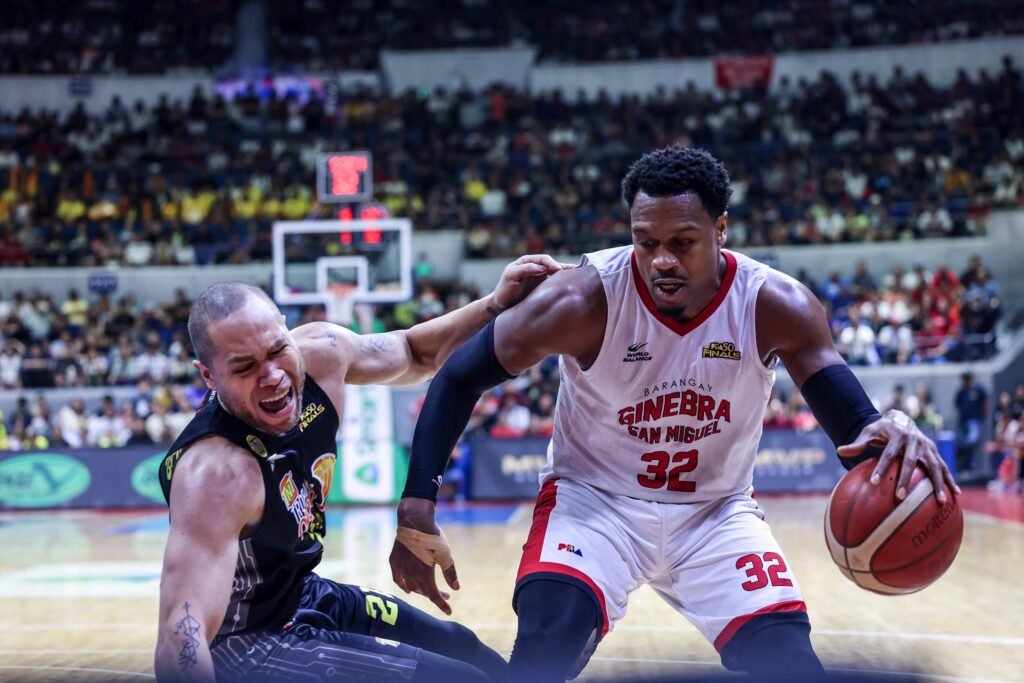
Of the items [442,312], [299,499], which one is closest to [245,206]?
[442,312]

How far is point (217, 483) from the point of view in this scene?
119 inches

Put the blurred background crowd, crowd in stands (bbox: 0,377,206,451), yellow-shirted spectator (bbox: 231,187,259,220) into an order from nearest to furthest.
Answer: crowd in stands (bbox: 0,377,206,451) < the blurred background crowd < yellow-shirted spectator (bbox: 231,187,259,220)

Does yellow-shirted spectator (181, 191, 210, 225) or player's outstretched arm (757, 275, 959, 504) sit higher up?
yellow-shirted spectator (181, 191, 210, 225)

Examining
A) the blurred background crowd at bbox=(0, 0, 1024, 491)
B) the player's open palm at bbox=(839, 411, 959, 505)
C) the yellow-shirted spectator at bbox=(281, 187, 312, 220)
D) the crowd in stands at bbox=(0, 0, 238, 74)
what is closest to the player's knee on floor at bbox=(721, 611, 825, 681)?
the player's open palm at bbox=(839, 411, 959, 505)

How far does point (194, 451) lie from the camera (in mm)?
3131

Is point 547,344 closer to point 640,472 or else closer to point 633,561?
point 640,472

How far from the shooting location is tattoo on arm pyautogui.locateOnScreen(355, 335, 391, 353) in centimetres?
420

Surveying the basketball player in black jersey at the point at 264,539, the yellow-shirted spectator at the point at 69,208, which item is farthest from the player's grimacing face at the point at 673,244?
the yellow-shirted spectator at the point at 69,208

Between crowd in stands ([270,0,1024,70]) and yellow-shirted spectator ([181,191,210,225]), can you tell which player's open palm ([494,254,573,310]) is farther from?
crowd in stands ([270,0,1024,70])

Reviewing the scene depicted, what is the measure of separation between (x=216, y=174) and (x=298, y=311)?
20.8ft

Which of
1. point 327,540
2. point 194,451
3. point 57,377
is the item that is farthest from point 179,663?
point 57,377

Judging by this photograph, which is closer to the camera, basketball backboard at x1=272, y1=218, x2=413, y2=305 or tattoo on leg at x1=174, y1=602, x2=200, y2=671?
tattoo on leg at x1=174, y1=602, x2=200, y2=671

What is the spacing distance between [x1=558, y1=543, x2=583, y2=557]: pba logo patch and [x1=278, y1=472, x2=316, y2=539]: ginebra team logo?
86cm

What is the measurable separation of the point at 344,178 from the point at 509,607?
320 inches
